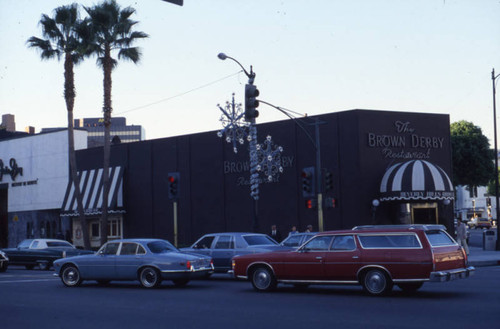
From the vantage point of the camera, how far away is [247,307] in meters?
13.6

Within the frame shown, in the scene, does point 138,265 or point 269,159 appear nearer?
point 138,265

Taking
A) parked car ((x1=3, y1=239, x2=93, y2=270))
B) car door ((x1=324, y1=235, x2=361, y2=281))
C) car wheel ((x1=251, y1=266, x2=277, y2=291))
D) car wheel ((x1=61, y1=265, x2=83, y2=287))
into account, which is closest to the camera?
car door ((x1=324, y1=235, x2=361, y2=281))

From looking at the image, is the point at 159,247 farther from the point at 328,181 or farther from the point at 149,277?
the point at 328,181

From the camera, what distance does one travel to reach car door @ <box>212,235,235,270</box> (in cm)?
2088

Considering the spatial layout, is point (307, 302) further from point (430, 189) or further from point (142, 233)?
point (142, 233)

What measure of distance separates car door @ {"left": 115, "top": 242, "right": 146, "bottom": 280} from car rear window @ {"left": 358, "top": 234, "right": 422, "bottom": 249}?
6358mm

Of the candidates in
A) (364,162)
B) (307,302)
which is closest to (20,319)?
(307,302)

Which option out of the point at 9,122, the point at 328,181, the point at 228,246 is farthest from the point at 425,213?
the point at 9,122

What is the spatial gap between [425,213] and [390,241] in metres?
19.7

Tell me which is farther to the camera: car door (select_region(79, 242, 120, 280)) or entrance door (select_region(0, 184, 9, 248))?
entrance door (select_region(0, 184, 9, 248))

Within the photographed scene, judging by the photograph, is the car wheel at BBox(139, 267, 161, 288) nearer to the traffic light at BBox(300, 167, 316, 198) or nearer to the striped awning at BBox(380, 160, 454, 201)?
the traffic light at BBox(300, 167, 316, 198)

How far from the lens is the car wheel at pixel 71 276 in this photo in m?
19.4

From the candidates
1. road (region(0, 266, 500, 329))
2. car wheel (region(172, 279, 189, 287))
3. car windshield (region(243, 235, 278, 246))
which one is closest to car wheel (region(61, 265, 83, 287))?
road (region(0, 266, 500, 329))

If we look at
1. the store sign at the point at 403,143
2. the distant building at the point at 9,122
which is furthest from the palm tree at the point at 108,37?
the distant building at the point at 9,122
